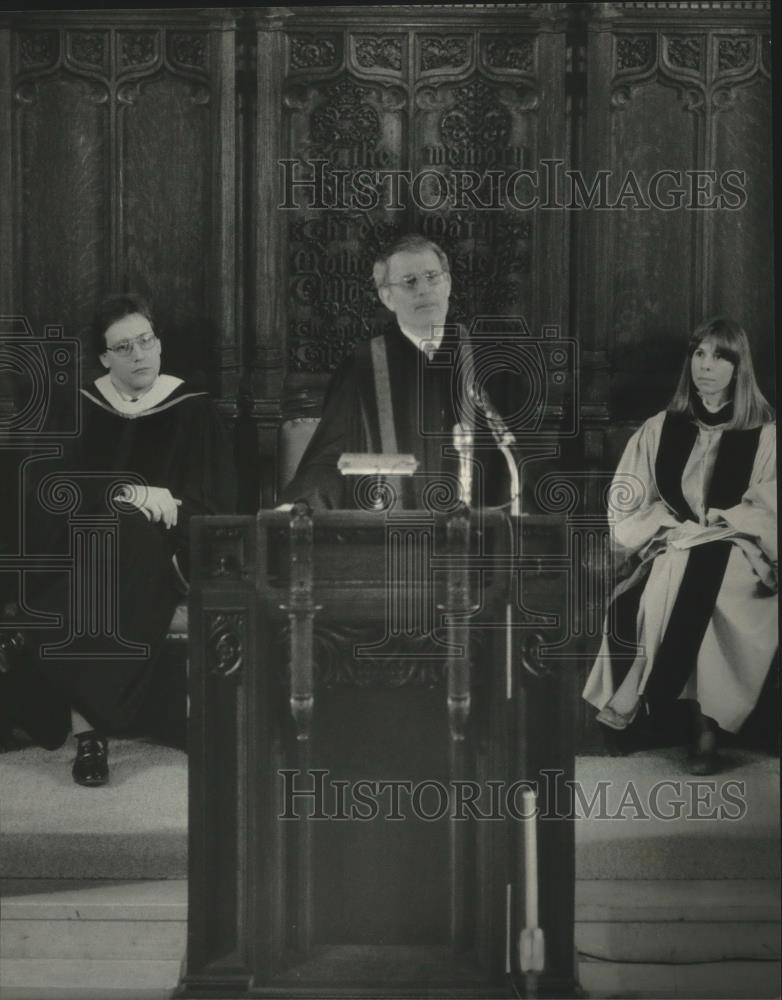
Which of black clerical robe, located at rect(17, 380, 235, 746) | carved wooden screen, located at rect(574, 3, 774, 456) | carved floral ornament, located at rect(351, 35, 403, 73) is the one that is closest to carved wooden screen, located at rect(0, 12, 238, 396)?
black clerical robe, located at rect(17, 380, 235, 746)

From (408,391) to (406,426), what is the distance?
100 millimetres

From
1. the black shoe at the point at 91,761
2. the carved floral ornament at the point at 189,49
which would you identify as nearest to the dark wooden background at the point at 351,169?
the carved floral ornament at the point at 189,49

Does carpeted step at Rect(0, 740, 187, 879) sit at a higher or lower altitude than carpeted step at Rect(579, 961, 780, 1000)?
higher

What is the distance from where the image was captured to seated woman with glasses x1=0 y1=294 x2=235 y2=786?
4023 mm

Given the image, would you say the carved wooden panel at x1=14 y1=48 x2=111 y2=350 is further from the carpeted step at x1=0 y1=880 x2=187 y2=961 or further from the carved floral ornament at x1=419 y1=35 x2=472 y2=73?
the carpeted step at x1=0 y1=880 x2=187 y2=961

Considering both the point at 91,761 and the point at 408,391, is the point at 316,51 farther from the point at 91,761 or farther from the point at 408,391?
the point at 91,761

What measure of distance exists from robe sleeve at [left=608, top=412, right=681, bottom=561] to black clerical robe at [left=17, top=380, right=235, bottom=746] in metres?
1.08

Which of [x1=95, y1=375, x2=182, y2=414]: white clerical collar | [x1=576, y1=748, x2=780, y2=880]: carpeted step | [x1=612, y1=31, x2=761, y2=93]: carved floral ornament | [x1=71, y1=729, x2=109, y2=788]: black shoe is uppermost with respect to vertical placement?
[x1=612, y1=31, x2=761, y2=93]: carved floral ornament

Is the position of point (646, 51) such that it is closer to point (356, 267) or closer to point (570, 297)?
point (570, 297)

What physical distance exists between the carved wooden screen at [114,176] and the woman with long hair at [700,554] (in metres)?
1.23

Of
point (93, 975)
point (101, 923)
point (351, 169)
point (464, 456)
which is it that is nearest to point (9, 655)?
point (101, 923)

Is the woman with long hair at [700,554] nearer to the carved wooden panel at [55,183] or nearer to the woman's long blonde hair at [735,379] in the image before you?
the woman's long blonde hair at [735,379]

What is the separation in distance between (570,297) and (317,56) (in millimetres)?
974

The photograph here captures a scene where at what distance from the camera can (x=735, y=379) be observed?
13.4ft
